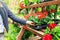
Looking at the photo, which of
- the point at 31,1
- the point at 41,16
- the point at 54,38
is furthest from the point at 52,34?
the point at 31,1

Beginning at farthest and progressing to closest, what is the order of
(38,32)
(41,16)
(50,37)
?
1. (41,16)
2. (38,32)
3. (50,37)

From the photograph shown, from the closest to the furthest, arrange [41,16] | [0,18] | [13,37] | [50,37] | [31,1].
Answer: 1. [0,18]
2. [50,37]
3. [41,16]
4. [13,37]
5. [31,1]

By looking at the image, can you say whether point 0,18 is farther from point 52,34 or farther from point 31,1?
point 31,1

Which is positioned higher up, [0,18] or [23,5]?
[0,18]

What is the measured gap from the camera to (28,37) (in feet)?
15.8

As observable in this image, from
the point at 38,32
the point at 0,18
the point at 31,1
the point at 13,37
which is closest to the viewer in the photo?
the point at 0,18

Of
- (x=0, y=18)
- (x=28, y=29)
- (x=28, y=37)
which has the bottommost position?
(x=28, y=37)

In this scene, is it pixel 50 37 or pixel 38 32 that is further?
pixel 38 32

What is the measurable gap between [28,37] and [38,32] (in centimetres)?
82

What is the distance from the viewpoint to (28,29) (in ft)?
14.4

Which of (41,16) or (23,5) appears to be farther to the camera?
(23,5)

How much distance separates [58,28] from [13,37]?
1.31 m

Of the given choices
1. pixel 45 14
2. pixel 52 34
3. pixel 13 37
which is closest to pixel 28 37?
pixel 13 37

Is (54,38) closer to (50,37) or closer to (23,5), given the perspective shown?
(50,37)
